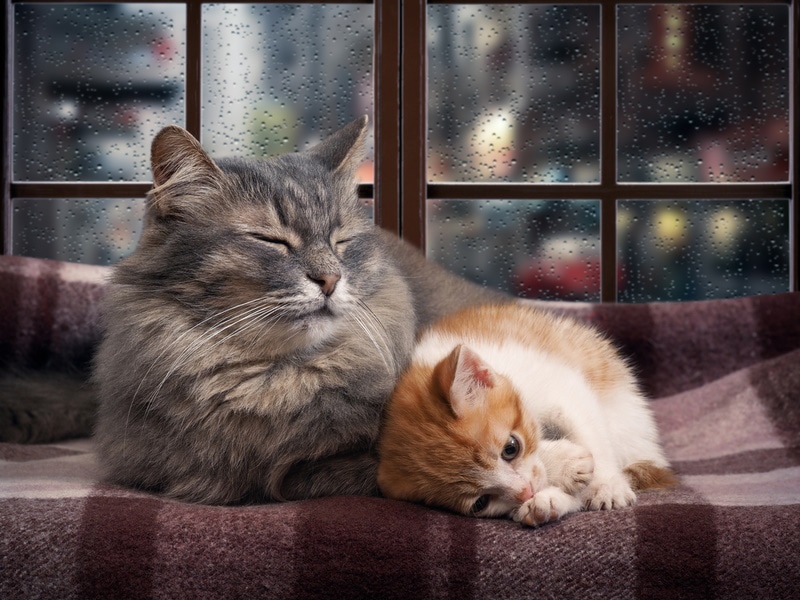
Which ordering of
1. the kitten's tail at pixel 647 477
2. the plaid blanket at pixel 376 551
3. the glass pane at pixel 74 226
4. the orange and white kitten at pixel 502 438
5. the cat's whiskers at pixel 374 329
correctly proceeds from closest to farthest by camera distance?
the plaid blanket at pixel 376 551, the orange and white kitten at pixel 502 438, the cat's whiskers at pixel 374 329, the kitten's tail at pixel 647 477, the glass pane at pixel 74 226

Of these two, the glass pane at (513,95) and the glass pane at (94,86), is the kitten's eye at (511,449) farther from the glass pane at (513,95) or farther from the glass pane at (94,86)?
the glass pane at (94,86)

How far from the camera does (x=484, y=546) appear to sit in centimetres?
97

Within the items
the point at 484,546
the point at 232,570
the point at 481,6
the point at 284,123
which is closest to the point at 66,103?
the point at 284,123

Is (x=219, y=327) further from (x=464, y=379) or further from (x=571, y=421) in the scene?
(x=571, y=421)

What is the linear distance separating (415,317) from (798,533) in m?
0.71

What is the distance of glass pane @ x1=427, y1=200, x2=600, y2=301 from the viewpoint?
232 centimetres

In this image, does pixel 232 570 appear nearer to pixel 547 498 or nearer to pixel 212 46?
pixel 547 498

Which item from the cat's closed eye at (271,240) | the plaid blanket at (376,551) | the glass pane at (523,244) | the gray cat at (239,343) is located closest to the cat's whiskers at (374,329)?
the gray cat at (239,343)

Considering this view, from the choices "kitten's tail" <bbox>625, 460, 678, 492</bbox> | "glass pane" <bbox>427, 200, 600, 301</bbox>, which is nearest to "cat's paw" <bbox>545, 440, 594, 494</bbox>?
"kitten's tail" <bbox>625, 460, 678, 492</bbox>

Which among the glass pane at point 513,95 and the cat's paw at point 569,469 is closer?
the cat's paw at point 569,469

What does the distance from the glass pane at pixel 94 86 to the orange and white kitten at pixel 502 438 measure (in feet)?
4.65

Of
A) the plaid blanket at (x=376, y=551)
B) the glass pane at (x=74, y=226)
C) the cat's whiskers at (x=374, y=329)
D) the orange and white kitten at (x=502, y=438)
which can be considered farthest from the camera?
the glass pane at (x=74, y=226)

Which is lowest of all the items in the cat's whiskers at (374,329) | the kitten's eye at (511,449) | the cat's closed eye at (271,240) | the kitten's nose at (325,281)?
the kitten's eye at (511,449)

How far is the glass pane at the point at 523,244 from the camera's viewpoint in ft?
7.63
